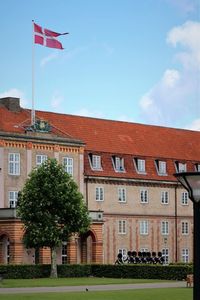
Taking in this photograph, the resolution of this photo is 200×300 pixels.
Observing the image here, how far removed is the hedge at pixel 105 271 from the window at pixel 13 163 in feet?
38.5

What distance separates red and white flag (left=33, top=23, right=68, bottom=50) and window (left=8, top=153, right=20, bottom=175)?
34.8ft

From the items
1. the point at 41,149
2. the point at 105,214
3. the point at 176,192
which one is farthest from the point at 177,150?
the point at 41,149

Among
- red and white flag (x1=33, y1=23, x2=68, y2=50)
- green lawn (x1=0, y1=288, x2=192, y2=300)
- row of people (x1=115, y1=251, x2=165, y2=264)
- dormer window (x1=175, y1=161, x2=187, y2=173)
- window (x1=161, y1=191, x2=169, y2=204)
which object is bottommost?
green lawn (x1=0, y1=288, x2=192, y2=300)

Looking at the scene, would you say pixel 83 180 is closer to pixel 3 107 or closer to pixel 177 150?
pixel 3 107

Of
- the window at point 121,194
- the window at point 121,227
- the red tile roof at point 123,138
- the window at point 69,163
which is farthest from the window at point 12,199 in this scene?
the window at point 121,194

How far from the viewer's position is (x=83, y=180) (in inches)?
3167

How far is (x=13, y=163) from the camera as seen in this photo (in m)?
75.1

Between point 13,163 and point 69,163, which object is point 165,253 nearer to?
point 69,163

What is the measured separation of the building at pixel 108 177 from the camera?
2940 inches

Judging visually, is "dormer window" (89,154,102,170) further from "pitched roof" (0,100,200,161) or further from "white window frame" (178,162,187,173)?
"white window frame" (178,162,187,173)

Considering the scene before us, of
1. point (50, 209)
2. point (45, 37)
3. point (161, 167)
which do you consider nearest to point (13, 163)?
point (50, 209)

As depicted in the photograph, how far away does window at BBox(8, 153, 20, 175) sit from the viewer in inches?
2948

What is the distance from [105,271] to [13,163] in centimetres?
1423

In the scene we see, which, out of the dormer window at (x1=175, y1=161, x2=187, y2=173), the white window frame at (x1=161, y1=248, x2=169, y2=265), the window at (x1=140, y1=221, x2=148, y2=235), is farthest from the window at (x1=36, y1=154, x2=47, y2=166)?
the dormer window at (x1=175, y1=161, x2=187, y2=173)
